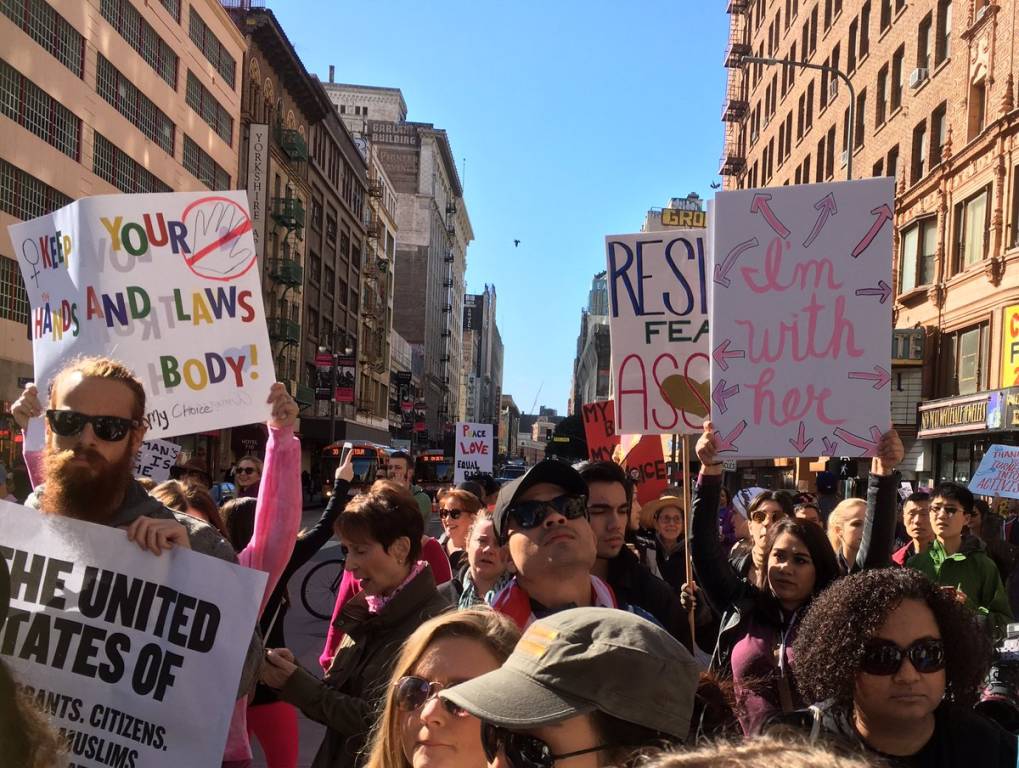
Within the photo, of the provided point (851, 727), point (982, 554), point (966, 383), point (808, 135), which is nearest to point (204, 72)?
point (808, 135)

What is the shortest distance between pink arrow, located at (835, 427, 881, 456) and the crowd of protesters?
241 millimetres

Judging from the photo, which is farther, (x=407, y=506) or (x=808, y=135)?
(x=808, y=135)

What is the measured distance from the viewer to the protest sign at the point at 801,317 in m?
5.08

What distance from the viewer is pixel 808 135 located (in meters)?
40.1

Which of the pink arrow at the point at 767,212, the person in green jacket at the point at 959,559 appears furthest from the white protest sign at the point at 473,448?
the pink arrow at the point at 767,212

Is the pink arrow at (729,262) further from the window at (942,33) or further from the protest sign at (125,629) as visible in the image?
the window at (942,33)

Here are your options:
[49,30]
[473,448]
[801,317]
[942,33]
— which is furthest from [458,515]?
[49,30]

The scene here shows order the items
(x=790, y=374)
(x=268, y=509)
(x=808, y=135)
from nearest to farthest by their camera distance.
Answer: (x=268, y=509) → (x=790, y=374) → (x=808, y=135)

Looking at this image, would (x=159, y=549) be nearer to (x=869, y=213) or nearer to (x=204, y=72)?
Result: (x=869, y=213)

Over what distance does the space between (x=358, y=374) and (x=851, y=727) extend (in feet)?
226

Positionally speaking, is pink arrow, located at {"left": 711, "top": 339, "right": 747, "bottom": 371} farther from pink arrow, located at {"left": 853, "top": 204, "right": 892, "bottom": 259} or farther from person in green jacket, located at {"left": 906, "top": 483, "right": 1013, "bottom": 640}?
person in green jacket, located at {"left": 906, "top": 483, "right": 1013, "bottom": 640}

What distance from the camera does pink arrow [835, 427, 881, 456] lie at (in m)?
4.91

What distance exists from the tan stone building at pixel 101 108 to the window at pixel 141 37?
0.13ft

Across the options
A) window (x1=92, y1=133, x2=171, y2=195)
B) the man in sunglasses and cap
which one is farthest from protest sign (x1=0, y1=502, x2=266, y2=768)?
window (x1=92, y1=133, x2=171, y2=195)
